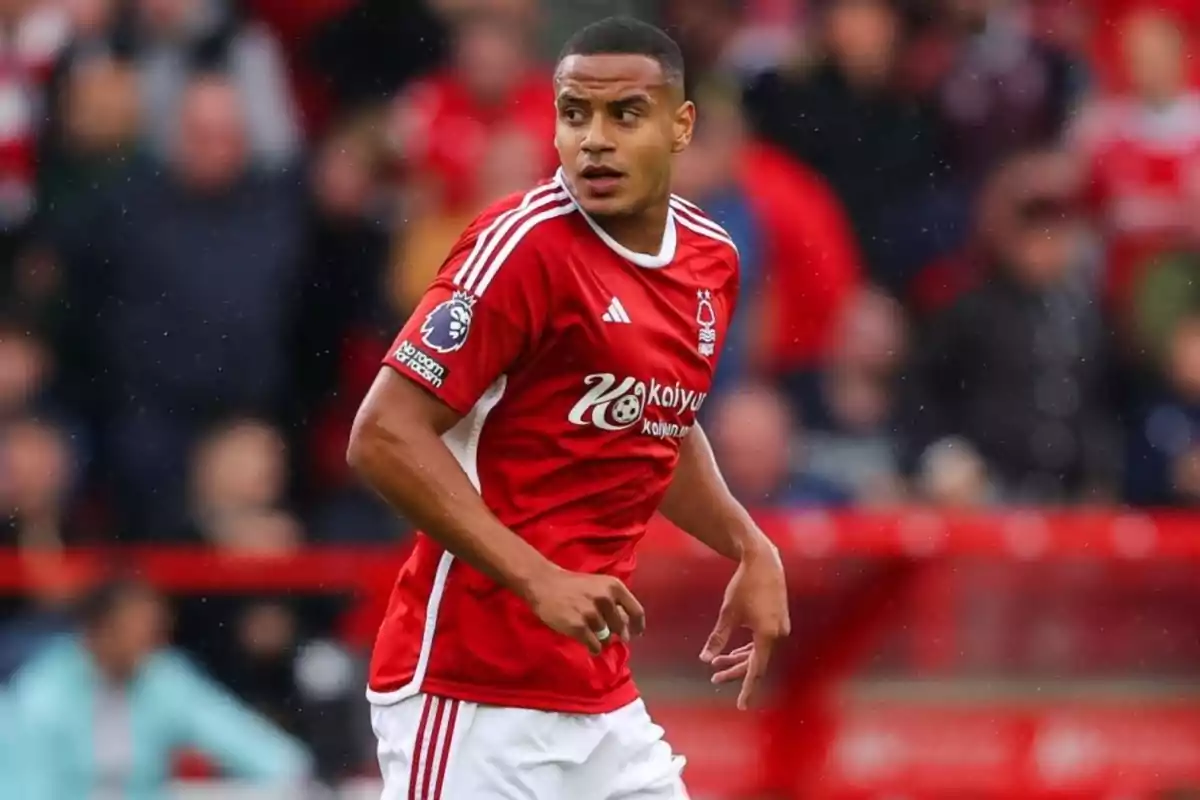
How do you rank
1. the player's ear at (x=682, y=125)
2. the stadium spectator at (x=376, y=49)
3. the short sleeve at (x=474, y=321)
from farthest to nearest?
the stadium spectator at (x=376, y=49) < the player's ear at (x=682, y=125) < the short sleeve at (x=474, y=321)

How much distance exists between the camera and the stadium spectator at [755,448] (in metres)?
8.66

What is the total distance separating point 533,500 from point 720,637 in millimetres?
570

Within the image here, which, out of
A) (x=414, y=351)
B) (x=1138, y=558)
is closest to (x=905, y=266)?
(x=1138, y=558)

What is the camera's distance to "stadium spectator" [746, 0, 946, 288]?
9.94m

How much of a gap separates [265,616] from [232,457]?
2.23ft

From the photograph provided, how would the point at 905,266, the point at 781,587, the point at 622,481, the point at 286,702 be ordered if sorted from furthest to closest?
1. the point at 905,266
2. the point at 286,702
3. the point at 781,587
4. the point at 622,481

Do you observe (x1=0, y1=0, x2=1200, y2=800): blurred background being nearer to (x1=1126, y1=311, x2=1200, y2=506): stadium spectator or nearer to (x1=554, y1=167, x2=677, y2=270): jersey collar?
(x1=1126, y1=311, x2=1200, y2=506): stadium spectator

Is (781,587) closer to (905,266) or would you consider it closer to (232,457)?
(232,457)

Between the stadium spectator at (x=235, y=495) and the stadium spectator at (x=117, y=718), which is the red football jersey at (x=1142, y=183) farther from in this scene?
the stadium spectator at (x=117, y=718)

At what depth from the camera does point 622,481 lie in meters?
4.71

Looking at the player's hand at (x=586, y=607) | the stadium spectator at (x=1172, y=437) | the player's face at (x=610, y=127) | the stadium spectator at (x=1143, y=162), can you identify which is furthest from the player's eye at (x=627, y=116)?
the stadium spectator at (x=1143, y=162)

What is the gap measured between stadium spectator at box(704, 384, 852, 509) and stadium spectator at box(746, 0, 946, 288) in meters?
1.35

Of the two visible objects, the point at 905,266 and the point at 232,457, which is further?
the point at 905,266

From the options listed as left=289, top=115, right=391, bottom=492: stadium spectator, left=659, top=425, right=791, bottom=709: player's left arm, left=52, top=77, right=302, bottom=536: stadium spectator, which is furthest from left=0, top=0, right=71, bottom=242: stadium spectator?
left=659, top=425, right=791, bottom=709: player's left arm
